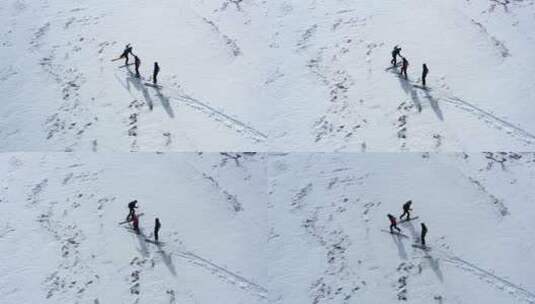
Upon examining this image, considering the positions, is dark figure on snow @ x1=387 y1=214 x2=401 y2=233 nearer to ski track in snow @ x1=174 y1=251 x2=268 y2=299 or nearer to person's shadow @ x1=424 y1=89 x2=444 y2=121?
ski track in snow @ x1=174 y1=251 x2=268 y2=299

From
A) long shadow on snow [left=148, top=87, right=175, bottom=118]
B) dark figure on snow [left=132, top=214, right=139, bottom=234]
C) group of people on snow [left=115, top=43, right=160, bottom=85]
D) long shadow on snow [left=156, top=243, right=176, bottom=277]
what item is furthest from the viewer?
group of people on snow [left=115, top=43, right=160, bottom=85]

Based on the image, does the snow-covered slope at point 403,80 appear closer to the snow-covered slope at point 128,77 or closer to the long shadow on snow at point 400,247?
the snow-covered slope at point 128,77

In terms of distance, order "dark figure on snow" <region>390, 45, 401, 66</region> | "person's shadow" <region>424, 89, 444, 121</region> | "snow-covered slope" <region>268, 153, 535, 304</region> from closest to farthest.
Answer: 1. "snow-covered slope" <region>268, 153, 535, 304</region>
2. "person's shadow" <region>424, 89, 444, 121</region>
3. "dark figure on snow" <region>390, 45, 401, 66</region>

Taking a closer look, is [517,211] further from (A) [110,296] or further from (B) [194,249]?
(A) [110,296]

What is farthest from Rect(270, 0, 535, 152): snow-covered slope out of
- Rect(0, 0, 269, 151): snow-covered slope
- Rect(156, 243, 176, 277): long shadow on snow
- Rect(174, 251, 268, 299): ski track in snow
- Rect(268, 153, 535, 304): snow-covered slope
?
Rect(156, 243, 176, 277): long shadow on snow

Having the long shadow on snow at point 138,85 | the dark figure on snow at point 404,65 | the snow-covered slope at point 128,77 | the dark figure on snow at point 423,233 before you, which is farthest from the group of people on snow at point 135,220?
the dark figure on snow at point 404,65

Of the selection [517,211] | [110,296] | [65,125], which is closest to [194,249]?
[110,296]
